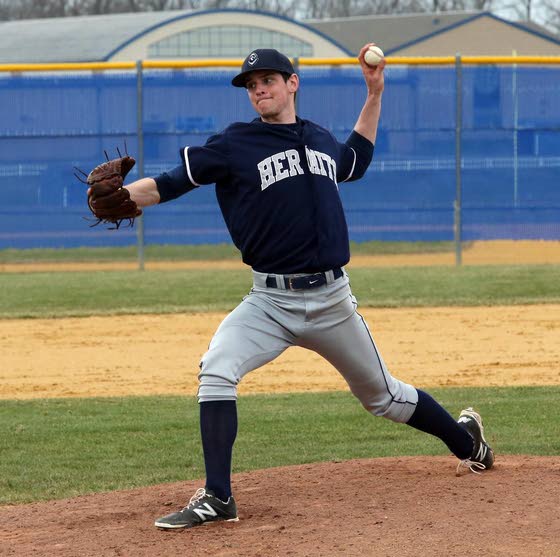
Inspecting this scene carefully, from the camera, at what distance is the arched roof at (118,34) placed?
29.6 metres

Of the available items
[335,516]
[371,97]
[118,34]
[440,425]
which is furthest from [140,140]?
[118,34]

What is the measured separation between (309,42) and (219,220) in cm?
1776

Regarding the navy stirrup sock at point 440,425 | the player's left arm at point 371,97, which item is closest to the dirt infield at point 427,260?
the player's left arm at point 371,97

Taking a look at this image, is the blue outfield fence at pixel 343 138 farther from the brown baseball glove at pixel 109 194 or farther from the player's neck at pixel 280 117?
the brown baseball glove at pixel 109 194

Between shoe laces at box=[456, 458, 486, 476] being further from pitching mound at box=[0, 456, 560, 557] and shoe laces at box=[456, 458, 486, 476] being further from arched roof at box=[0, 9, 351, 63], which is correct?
arched roof at box=[0, 9, 351, 63]

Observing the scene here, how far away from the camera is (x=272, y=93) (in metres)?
4.52

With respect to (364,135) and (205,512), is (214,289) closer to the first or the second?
(364,135)

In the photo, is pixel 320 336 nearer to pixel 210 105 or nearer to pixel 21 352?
pixel 21 352

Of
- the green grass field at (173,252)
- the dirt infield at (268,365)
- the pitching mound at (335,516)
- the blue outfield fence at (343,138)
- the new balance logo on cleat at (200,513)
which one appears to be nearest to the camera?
the pitching mound at (335,516)

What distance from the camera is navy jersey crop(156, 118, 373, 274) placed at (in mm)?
4438

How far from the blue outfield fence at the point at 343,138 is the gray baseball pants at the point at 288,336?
35.1ft

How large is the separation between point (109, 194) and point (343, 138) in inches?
444

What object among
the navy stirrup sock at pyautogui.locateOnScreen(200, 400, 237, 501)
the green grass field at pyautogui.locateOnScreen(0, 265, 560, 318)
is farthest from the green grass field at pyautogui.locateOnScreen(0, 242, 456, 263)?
the navy stirrup sock at pyautogui.locateOnScreen(200, 400, 237, 501)

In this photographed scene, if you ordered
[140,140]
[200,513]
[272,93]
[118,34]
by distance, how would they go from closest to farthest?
1. [200,513]
2. [272,93]
3. [140,140]
4. [118,34]
